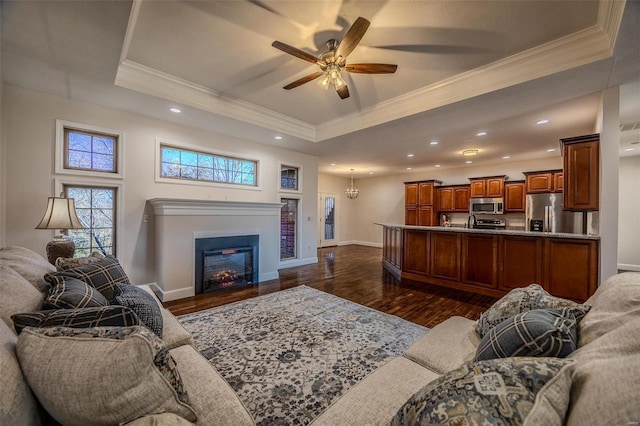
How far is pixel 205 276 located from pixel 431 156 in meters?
6.12

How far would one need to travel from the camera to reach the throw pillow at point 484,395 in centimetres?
63

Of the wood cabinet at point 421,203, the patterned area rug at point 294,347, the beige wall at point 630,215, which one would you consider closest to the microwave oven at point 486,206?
the wood cabinet at point 421,203

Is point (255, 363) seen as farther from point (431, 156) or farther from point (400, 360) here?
point (431, 156)

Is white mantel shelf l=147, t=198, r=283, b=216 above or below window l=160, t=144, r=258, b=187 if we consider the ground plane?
below

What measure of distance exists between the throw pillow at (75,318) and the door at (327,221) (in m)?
8.55

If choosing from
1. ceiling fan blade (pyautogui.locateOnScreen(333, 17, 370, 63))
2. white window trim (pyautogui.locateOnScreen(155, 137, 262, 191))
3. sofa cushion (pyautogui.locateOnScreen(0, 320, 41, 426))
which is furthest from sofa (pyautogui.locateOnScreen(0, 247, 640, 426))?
white window trim (pyautogui.locateOnScreen(155, 137, 262, 191))

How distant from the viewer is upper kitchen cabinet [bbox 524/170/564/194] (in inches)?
244

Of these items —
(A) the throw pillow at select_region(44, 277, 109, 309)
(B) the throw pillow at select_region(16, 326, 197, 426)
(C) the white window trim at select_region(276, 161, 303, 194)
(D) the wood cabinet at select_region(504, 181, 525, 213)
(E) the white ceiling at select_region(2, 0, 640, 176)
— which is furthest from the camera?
(D) the wood cabinet at select_region(504, 181, 525, 213)

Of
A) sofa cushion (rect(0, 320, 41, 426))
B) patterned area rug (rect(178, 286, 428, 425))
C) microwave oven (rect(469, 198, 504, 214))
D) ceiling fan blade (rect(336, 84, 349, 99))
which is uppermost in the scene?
ceiling fan blade (rect(336, 84, 349, 99))

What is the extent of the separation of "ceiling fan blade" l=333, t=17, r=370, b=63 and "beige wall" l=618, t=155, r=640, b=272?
779 centimetres

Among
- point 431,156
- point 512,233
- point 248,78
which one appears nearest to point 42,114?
point 248,78

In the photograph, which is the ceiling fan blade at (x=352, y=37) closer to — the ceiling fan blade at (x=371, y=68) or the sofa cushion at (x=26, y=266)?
the ceiling fan blade at (x=371, y=68)

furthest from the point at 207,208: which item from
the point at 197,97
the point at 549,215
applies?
the point at 549,215

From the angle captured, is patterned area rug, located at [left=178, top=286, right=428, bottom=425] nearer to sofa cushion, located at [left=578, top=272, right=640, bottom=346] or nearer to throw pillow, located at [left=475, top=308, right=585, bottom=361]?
throw pillow, located at [left=475, top=308, right=585, bottom=361]
